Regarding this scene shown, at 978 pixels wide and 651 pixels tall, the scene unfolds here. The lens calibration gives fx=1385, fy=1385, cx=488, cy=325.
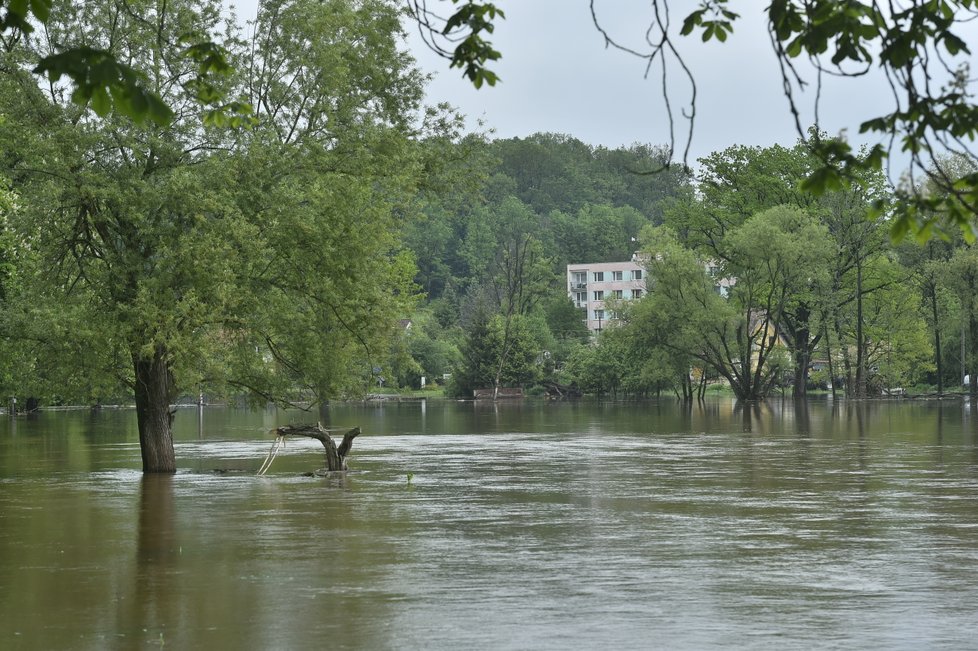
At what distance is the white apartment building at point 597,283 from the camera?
16325 centimetres

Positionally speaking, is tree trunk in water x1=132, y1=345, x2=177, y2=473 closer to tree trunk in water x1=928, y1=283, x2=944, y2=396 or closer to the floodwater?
the floodwater

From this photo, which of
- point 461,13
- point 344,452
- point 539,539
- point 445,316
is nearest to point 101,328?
point 344,452

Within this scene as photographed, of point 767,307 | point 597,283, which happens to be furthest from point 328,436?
point 597,283

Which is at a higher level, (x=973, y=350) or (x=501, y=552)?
(x=973, y=350)

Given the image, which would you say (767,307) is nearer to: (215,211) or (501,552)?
(215,211)

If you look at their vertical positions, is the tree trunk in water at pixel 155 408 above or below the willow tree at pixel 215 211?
below

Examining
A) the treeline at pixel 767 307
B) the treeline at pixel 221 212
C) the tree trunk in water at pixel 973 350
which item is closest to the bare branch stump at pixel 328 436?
the treeline at pixel 221 212

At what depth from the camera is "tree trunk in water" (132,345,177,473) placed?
2917 centimetres

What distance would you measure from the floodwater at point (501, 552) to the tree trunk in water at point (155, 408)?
98 cm

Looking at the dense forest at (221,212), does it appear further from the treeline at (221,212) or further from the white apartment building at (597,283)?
the white apartment building at (597,283)

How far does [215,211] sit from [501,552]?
12.2 metres

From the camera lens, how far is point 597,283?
542 ft

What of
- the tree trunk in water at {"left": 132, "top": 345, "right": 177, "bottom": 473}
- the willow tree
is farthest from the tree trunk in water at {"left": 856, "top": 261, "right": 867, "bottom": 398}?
the tree trunk in water at {"left": 132, "top": 345, "right": 177, "bottom": 473}

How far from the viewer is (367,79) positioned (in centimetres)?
3297
